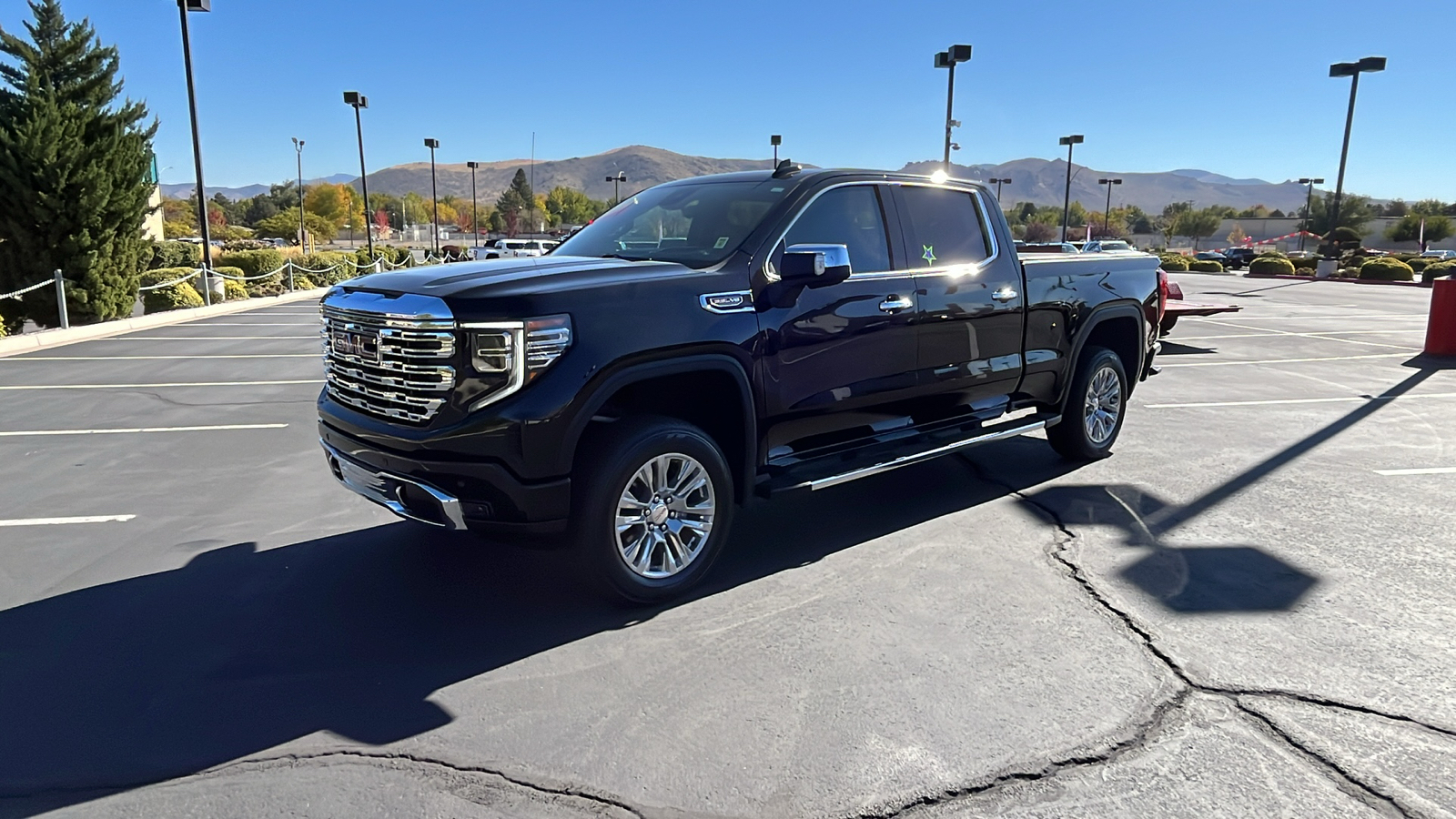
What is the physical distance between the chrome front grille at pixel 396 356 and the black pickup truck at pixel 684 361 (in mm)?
10

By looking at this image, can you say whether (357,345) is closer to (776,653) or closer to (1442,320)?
(776,653)

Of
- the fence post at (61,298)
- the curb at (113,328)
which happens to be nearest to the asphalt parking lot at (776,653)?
the curb at (113,328)

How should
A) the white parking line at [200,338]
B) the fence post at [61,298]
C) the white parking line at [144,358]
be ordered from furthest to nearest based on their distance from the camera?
the white parking line at [200,338], the fence post at [61,298], the white parking line at [144,358]

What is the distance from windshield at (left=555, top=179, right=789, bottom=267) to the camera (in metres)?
4.76

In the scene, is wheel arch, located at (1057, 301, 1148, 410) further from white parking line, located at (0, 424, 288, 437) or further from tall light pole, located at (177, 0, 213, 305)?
tall light pole, located at (177, 0, 213, 305)

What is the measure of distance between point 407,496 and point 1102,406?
513 centimetres

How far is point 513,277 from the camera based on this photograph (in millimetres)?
4027

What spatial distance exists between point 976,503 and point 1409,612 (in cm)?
230

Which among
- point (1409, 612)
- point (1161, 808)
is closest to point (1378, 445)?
point (1409, 612)

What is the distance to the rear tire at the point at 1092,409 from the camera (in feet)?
21.7

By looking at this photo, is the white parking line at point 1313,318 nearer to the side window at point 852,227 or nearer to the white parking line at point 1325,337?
the white parking line at point 1325,337

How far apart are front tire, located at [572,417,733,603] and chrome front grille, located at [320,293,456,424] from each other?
0.73 meters

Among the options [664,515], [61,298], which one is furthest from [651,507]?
[61,298]

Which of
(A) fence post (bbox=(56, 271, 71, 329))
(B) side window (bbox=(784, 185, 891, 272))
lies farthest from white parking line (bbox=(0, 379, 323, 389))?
(B) side window (bbox=(784, 185, 891, 272))
